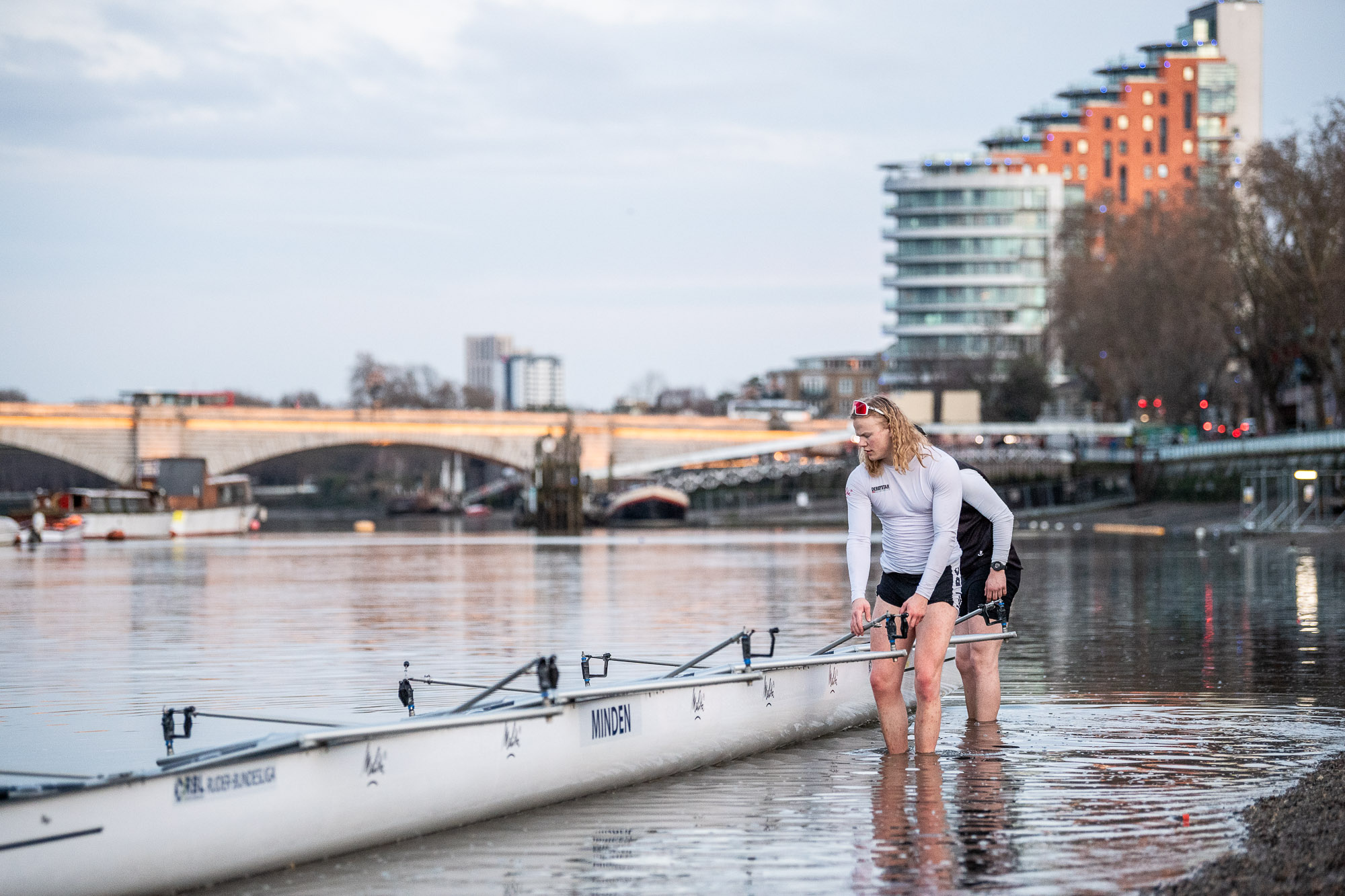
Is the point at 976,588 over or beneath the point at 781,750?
over

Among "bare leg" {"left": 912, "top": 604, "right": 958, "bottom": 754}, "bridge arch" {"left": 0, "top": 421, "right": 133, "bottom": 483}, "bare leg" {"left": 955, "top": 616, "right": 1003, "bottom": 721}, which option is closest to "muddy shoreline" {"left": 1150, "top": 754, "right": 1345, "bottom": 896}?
"bare leg" {"left": 912, "top": 604, "right": 958, "bottom": 754}

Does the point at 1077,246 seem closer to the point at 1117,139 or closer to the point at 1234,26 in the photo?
the point at 1117,139

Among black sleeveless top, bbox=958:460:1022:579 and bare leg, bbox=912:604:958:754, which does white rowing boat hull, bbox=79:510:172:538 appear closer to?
black sleeveless top, bbox=958:460:1022:579

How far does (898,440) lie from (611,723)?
91.3 inches

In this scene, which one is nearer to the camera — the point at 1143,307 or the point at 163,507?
the point at 163,507

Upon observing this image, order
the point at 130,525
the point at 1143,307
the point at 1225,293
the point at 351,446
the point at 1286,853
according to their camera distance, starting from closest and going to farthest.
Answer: the point at 1286,853
the point at 1225,293
the point at 130,525
the point at 1143,307
the point at 351,446

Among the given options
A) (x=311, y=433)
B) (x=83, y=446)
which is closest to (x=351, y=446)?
(x=311, y=433)

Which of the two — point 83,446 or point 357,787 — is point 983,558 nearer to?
point 357,787

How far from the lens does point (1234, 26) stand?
160250mm

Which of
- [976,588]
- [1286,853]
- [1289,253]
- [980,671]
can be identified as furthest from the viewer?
[1289,253]

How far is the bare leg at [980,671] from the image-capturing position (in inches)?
437

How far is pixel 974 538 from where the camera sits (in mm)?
10633

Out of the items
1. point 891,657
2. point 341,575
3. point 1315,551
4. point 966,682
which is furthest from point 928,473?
point 1315,551

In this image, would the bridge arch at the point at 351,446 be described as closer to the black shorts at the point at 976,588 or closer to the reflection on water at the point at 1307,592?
the reflection on water at the point at 1307,592
